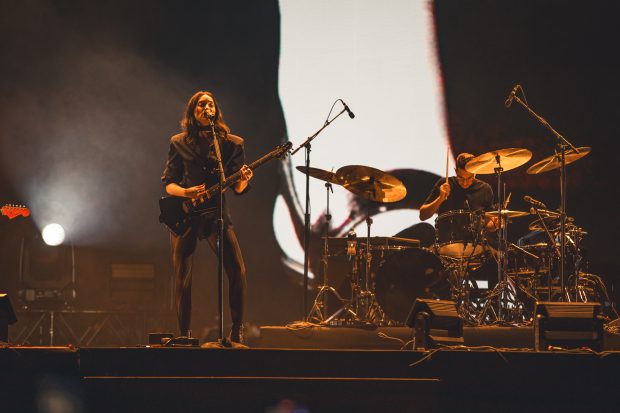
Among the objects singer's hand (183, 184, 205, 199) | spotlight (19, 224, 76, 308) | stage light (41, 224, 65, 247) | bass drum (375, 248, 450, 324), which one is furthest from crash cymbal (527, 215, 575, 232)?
stage light (41, 224, 65, 247)

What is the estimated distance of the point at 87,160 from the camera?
8406 millimetres

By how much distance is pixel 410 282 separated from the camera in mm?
6586

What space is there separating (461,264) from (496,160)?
92 cm

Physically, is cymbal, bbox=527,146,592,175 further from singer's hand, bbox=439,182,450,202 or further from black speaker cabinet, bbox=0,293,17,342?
black speaker cabinet, bbox=0,293,17,342

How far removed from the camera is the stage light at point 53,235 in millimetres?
7953

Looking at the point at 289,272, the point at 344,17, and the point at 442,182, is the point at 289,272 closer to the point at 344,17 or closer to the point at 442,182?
the point at 442,182

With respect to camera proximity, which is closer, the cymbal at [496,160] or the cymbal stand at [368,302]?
the cymbal at [496,160]

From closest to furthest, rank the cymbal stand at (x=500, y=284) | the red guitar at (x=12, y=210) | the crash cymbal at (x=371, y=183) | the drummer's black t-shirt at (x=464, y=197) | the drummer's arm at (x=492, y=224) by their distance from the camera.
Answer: the cymbal stand at (x=500, y=284) < the crash cymbal at (x=371, y=183) < the drummer's arm at (x=492, y=224) < the drummer's black t-shirt at (x=464, y=197) < the red guitar at (x=12, y=210)

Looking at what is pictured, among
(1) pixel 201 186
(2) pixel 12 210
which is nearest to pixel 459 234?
(1) pixel 201 186

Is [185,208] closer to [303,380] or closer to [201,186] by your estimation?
[201,186]

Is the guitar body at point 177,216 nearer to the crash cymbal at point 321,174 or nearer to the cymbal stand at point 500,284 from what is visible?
the crash cymbal at point 321,174

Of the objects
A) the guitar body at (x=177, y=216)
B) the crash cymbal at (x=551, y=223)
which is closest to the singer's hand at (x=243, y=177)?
the guitar body at (x=177, y=216)

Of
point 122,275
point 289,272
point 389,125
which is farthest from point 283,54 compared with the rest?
point 122,275

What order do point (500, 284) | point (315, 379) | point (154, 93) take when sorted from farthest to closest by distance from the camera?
point (154, 93) → point (500, 284) → point (315, 379)
